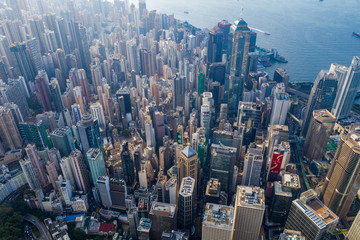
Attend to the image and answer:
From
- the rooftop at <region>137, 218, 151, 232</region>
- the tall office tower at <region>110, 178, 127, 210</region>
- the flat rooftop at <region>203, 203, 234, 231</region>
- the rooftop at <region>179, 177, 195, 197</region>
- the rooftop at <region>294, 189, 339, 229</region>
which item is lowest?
the tall office tower at <region>110, 178, 127, 210</region>

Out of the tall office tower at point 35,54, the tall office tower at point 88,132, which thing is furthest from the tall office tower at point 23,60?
the tall office tower at point 88,132

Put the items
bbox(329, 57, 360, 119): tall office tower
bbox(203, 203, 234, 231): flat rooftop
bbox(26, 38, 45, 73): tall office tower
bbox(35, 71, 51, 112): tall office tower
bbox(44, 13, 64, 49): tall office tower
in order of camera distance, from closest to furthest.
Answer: bbox(203, 203, 234, 231): flat rooftop < bbox(329, 57, 360, 119): tall office tower < bbox(35, 71, 51, 112): tall office tower < bbox(26, 38, 45, 73): tall office tower < bbox(44, 13, 64, 49): tall office tower

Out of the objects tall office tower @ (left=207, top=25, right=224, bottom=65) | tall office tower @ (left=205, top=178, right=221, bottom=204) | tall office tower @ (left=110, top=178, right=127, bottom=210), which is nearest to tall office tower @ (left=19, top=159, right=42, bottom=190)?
tall office tower @ (left=110, top=178, right=127, bottom=210)

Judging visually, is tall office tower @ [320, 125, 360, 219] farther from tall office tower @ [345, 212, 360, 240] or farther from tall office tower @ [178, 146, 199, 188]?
tall office tower @ [178, 146, 199, 188]

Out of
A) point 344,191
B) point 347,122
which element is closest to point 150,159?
point 344,191

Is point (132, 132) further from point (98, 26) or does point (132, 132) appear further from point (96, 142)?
point (98, 26)

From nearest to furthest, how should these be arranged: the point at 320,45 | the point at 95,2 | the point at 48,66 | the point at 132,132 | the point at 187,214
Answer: the point at 187,214, the point at 132,132, the point at 48,66, the point at 320,45, the point at 95,2
